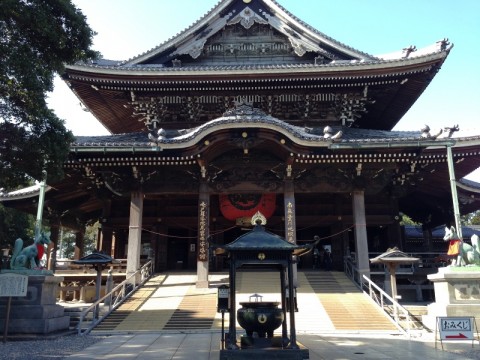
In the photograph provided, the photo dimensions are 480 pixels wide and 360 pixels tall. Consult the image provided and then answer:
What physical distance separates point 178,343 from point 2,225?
25534 mm

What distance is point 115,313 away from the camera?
13.5 m

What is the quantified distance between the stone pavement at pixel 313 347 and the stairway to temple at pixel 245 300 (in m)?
→ 0.79

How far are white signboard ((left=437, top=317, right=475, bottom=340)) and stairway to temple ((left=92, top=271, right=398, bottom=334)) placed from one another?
289 centimetres

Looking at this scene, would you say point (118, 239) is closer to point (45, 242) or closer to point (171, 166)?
point (171, 166)

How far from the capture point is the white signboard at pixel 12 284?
34.5 ft

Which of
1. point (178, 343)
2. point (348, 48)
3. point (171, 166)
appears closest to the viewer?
point (178, 343)

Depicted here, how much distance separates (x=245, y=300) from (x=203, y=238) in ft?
11.9

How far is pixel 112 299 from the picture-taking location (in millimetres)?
15156

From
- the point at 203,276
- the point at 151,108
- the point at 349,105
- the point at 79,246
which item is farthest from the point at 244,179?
the point at 79,246

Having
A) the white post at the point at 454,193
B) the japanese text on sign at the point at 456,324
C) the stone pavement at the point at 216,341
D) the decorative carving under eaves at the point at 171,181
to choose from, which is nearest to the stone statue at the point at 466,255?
the white post at the point at 454,193

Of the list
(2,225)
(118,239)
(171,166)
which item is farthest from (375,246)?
(2,225)

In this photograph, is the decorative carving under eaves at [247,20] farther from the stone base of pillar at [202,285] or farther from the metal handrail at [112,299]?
the stone base of pillar at [202,285]

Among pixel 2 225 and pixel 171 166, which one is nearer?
pixel 171 166

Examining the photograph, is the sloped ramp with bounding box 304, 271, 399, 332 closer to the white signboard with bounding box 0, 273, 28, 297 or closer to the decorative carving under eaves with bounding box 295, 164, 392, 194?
the decorative carving under eaves with bounding box 295, 164, 392, 194
